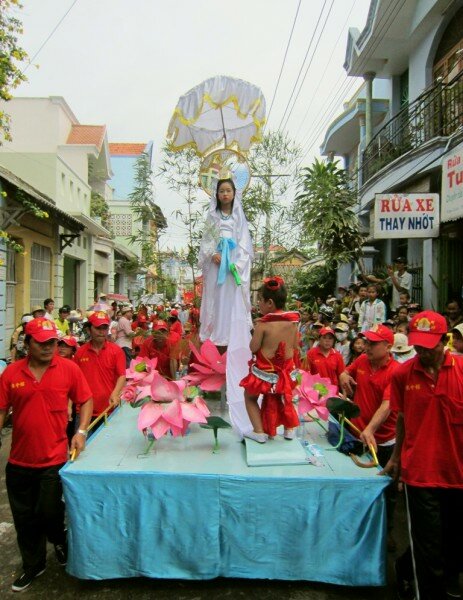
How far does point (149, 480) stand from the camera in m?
3.32

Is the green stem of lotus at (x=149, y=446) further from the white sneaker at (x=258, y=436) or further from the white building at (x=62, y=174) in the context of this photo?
the white building at (x=62, y=174)

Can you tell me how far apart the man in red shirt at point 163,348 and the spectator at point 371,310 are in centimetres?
362

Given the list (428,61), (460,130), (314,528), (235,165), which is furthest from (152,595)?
(428,61)

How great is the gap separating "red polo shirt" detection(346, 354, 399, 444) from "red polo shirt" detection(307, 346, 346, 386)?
4.63 feet

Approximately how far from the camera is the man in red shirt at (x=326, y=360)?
5691mm

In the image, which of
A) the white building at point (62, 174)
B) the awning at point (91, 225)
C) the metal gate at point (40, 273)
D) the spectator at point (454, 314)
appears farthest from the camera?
the awning at point (91, 225)

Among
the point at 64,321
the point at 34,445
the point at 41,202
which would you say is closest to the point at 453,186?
the point at 34,445

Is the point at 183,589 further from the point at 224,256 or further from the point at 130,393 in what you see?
the point at 224,256

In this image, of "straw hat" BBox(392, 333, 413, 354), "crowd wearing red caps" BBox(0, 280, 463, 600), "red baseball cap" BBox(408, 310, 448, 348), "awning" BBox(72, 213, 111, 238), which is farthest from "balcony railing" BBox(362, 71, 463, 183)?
"awning" BBox(72, 213, 111, 238)

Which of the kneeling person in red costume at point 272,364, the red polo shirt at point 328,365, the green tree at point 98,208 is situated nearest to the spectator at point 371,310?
the red polo shirt at point 328,365

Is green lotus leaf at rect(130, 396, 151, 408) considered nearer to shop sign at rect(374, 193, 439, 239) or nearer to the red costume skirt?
the red costume skirt

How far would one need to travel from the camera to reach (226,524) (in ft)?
10.8

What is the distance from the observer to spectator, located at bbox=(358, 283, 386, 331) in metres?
8.42

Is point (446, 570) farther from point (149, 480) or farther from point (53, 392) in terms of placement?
point (53, 392)
